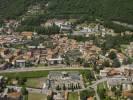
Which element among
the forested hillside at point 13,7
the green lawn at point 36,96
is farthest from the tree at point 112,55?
the forested hillside at point 13,7

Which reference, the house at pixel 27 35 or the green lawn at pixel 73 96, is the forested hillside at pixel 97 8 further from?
the green lawn at pixel 73 96

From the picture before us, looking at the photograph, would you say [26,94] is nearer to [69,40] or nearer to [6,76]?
[6,76]

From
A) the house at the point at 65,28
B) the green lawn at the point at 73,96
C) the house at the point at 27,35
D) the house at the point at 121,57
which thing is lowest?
the green lawn at the point at 73,96

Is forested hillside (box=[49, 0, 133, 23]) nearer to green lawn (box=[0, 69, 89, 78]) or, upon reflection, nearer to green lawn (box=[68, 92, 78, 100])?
green lawn (box=[0, 69, 89, 78])

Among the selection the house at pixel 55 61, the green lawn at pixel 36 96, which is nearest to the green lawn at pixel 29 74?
the house at pixel 55 61

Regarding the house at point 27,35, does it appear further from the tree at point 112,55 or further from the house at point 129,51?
the house at point 129,51

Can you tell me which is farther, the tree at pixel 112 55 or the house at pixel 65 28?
the house at pixel 65 28

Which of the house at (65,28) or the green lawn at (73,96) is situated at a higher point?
the house at (65,28)

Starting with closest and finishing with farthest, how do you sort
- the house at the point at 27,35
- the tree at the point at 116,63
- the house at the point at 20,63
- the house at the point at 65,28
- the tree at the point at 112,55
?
the tree at the point at 116,63
the house at the point at 20,63
the tree at the point at 112,55
the house at the point at 27,35
the house at the point at 65,28

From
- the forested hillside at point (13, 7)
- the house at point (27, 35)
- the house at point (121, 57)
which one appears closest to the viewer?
the house at point (121, 57)
